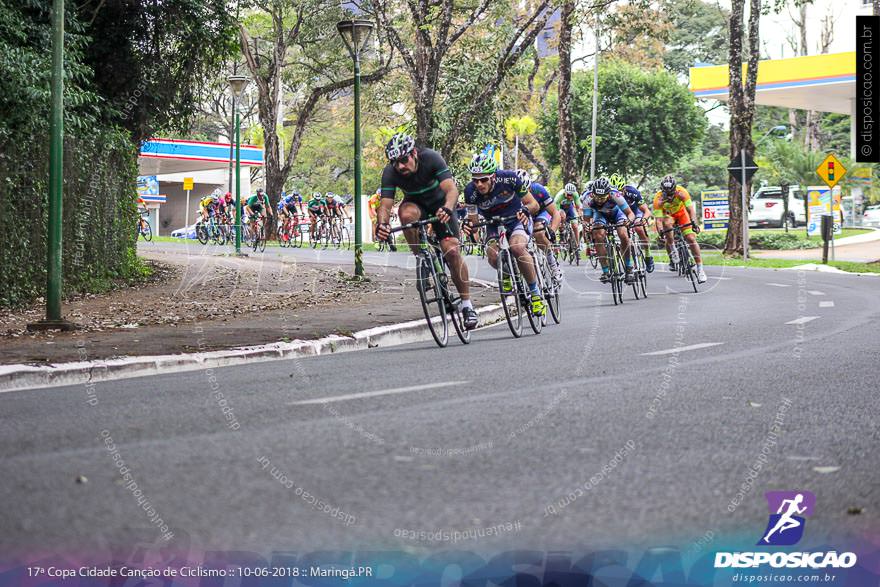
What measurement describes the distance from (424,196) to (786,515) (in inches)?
330

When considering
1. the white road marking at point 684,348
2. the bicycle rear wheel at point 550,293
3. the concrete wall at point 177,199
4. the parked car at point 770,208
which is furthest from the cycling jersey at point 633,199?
the concrete wall at point 177,199

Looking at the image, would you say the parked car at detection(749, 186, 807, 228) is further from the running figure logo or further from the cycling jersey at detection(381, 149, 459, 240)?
the running figure logo

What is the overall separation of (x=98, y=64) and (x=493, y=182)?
34.0 feet

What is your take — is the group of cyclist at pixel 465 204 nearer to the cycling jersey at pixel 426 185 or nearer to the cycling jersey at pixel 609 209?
the cycling jersey at pixel 426 185

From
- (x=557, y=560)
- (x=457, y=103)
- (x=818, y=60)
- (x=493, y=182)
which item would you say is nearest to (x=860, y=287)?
(x=493, y=182)

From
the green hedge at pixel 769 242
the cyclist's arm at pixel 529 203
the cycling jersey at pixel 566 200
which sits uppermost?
the cycling jersey at pixel 566 200

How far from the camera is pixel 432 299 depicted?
12875 millimetres

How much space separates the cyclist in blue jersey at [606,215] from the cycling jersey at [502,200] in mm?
5519

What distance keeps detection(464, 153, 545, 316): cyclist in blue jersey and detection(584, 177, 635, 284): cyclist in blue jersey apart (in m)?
5.37

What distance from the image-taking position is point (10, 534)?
14.8 feet

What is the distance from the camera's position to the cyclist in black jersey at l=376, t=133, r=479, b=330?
12.5 m

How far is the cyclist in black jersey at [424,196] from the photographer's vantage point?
12.5m

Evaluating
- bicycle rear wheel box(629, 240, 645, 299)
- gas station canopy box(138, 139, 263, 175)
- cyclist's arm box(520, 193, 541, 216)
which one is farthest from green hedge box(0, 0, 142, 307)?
gas station canopy box(138, 139, 263, 175)

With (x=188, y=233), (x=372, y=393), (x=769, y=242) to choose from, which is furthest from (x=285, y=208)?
(x=372, y=393)
